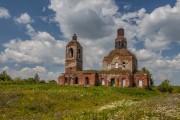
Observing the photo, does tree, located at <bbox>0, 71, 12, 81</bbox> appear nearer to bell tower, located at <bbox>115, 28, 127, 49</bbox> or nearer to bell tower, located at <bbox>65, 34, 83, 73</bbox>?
bell tower, located at <bbox>65, 34, 83, 73</bbox>

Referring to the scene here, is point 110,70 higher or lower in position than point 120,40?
lower

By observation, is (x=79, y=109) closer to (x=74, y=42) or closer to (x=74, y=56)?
(x=74, y=56)

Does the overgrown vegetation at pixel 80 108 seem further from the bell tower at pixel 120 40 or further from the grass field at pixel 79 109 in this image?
the bell tower at pixel 120 40

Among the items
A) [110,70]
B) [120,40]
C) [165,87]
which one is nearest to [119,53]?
[110,70]

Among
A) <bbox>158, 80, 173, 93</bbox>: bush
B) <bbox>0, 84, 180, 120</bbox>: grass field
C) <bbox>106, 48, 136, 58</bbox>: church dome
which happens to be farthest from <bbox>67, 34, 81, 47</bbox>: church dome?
<bbox>0, 84, 180, 120</bbox>: grass field

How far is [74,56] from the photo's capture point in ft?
283

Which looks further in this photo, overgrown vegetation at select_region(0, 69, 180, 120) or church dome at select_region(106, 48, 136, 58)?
church dome at select_region(106, 48, 136, 58)

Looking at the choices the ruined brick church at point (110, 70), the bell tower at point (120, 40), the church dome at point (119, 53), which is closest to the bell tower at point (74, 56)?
the ruined brick church at point (110, 70)

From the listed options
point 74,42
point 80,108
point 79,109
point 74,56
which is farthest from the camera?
point 74,42

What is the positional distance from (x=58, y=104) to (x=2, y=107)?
7.46 metres

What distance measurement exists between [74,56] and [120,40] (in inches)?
554

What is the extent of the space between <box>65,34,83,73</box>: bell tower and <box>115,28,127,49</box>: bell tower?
38.3ft

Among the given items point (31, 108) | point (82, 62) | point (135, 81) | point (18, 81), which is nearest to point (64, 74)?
point (82, 62)

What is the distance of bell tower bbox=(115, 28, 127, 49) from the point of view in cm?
8275
